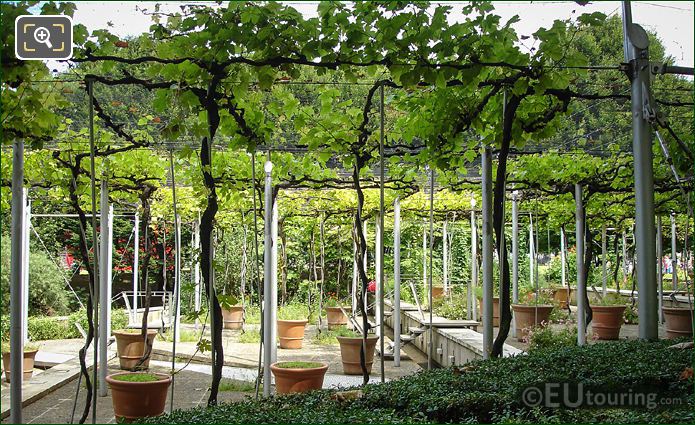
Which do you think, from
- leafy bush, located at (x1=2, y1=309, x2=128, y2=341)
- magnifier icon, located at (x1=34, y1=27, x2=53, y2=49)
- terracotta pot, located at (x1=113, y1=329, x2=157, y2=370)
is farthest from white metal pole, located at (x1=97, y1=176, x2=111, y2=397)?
leafy bush, located at (x1=2, y1=309, x2=128, y2=341)

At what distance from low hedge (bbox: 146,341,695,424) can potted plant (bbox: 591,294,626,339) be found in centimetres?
670

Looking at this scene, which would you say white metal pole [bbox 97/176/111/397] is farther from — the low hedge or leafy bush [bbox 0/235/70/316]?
leafy bush [bbox 0/235/70/316]

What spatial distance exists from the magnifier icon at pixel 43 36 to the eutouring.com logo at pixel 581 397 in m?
2.83

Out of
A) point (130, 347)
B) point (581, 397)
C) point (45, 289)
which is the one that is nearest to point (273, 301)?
point (130, 347)

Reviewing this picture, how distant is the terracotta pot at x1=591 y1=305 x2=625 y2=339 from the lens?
10.2m

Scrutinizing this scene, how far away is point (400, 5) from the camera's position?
358 centimetres

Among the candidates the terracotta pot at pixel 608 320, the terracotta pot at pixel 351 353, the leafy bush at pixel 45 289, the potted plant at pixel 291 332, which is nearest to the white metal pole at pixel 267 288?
the terracotta pot at pixel 351 353

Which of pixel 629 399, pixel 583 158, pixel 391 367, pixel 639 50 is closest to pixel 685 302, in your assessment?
pixel 583 158

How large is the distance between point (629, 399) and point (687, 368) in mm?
361

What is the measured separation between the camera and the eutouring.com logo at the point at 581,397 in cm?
292

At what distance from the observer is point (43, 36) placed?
3.41 metres

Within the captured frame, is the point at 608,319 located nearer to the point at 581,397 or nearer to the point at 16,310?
the point at 581,397

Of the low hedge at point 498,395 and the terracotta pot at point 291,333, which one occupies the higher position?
the low hedge at point 498,395

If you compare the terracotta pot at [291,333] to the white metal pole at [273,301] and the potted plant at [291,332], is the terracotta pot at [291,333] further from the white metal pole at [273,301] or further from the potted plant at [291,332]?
the white metal pole at [273,301]
